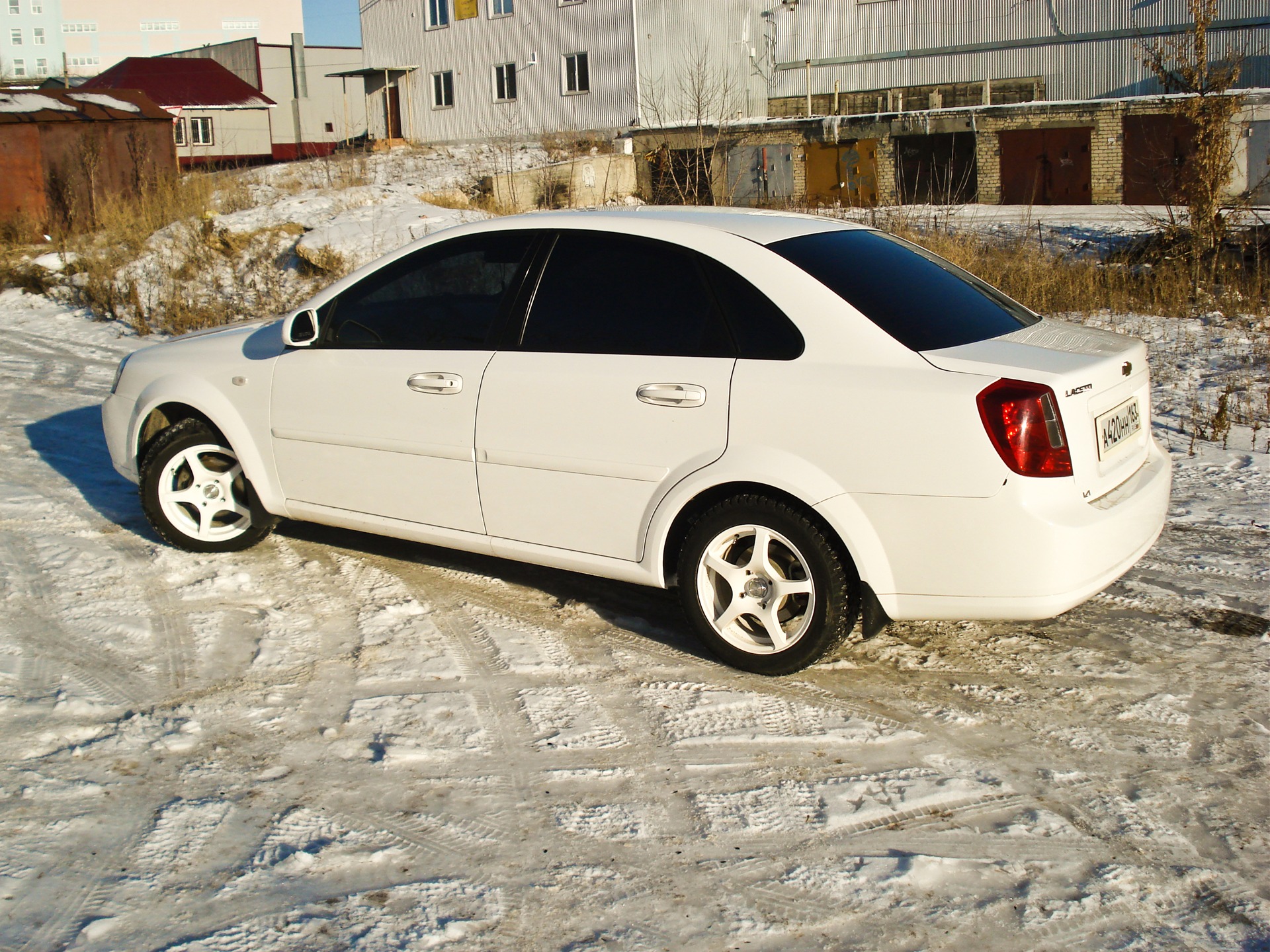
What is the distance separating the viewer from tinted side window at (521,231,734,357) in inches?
170

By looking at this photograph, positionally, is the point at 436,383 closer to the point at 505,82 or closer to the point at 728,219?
the point at 728,219

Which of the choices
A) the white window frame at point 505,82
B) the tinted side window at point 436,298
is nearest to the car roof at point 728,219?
the tinted side window at point 436,298

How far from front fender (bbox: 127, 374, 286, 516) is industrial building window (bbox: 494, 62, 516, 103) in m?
38.0

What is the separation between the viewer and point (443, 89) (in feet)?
144

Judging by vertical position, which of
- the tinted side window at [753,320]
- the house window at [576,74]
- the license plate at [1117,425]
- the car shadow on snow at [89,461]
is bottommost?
the car shadow on snow at [89,461]

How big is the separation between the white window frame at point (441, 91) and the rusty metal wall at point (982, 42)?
12042mm

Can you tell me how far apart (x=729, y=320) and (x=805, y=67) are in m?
40.0

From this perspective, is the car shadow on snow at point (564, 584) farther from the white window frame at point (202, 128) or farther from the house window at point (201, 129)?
the house window at point (201, 129)

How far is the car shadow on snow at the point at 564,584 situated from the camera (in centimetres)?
488

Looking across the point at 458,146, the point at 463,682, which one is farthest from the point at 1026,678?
the point at 458,146

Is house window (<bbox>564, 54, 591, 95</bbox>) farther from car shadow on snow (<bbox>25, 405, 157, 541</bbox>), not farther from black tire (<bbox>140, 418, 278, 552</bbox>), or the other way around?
black tire (<bbox>140, 418, 278, 552</bbox>)

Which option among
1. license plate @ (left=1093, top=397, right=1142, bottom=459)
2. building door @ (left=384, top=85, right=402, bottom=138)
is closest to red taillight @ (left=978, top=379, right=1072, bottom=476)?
license plate @ (left=1093, top=397, right=1142, bottom=459)

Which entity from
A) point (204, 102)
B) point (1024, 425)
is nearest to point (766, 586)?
point (1024, 425)

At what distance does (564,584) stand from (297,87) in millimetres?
60589
